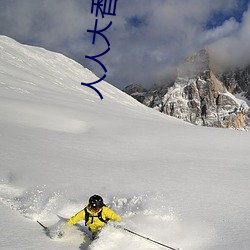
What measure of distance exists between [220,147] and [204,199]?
6.48 metres

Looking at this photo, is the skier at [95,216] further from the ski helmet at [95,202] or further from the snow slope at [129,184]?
the snow slope at [129,184]

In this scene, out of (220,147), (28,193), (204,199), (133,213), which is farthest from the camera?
(220,147)

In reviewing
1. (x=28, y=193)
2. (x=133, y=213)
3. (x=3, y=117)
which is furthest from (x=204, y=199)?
(x=3, y=117)

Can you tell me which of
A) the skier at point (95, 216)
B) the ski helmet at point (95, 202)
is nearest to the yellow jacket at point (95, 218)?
the skier at point (95, 216)

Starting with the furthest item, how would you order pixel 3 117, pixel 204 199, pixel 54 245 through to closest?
1. pixel 3 117
2. pixel 204 199
3. pixel 54 245

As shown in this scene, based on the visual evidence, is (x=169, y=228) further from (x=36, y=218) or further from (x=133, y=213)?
(x=36, y=218)

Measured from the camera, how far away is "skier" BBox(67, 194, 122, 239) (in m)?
5.74

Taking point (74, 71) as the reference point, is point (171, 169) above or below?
below

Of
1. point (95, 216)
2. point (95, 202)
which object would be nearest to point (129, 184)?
point (95, 216)

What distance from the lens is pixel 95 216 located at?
230 inches

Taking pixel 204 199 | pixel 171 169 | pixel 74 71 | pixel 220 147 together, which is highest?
pixel 74 71

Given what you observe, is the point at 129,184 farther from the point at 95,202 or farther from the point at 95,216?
the point at 95,202

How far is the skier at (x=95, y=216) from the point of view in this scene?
5.74 metres

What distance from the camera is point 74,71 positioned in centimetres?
7981
